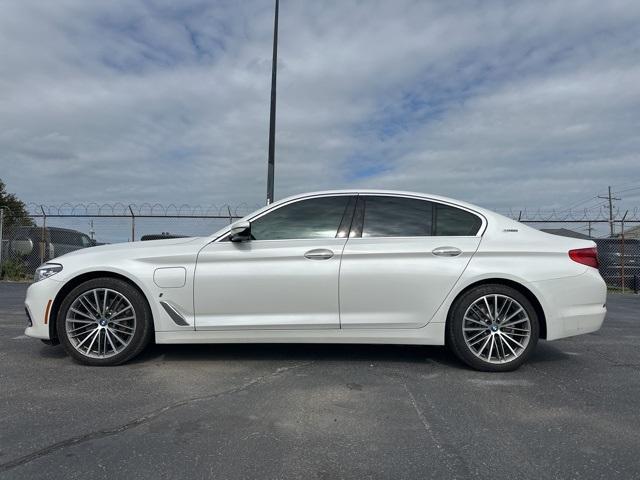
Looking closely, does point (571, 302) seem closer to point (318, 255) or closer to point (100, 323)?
point (318, 255)

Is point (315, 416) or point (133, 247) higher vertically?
point (133, 247)

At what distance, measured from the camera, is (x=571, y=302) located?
4324mm

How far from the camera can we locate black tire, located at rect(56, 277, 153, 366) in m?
4.33

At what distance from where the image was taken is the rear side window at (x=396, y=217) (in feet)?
14.7

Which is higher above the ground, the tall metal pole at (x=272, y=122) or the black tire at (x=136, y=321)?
the tall metal pole at (x=272, y=122)

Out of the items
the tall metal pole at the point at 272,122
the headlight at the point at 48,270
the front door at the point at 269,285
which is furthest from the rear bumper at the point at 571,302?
the tall metal pole at the point at 272,122

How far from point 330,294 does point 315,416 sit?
4.03ft

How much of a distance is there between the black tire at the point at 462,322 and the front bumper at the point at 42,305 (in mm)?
3434

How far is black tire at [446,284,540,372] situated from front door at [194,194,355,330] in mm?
1016

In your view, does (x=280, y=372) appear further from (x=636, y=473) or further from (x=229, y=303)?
(x=636, y=473)

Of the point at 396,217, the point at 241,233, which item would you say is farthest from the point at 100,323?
the point at 396,217

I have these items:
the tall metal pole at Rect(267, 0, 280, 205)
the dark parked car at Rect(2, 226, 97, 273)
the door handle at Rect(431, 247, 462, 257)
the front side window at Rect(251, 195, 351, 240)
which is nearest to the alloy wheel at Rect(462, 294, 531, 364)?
the door handle at Rect(431, 247, 462, 257)

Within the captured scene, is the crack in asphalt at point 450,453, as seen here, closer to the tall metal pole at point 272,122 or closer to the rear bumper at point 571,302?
the rear bumper at point 571,302

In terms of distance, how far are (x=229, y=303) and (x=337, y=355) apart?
1256 mm
